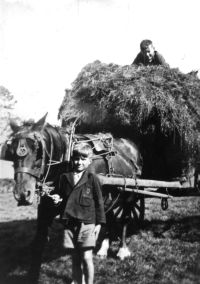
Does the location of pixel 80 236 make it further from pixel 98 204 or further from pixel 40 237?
pixel 40 237

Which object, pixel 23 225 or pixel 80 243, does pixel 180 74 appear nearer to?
pixel 80 243

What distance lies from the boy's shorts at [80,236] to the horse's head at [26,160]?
58 centimetres

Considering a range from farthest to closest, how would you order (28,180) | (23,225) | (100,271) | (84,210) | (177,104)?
1. (23,225)
2. (177,104)
3. (100,271)
4. (28,180)
5. (84,210)

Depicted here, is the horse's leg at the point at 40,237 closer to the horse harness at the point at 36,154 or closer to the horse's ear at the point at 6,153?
the horse harness at the point at 36,154

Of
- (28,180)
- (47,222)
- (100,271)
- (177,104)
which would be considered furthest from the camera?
(177,104)

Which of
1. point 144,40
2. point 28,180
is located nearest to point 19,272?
point 28,180

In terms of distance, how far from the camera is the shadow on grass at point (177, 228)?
23.1 feet

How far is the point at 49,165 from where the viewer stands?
4461mm

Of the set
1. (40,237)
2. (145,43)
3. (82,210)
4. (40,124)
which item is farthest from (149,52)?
(82,210)

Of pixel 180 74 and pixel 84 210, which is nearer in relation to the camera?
pixel 84 210

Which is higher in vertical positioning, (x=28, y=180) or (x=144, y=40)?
(x=144, y=40)

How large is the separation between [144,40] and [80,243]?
5.36 meters

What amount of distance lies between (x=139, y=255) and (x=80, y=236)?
253cm

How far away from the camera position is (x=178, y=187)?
641 centimetres
